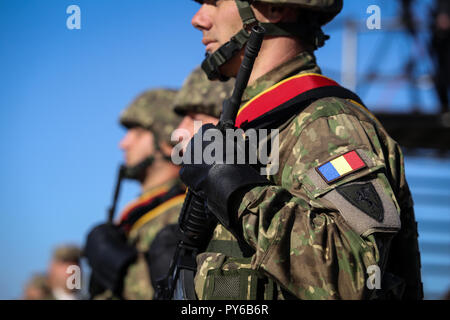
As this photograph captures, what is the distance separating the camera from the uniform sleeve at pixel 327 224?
2320 millimetres

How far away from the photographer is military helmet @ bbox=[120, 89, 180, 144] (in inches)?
255

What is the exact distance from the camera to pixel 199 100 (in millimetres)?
5324

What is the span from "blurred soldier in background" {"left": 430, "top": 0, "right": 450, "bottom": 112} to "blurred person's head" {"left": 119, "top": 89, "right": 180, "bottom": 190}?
7368 millimetres

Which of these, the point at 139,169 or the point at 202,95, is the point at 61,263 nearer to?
the point at 139,169

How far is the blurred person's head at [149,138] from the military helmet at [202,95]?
2.76 ft

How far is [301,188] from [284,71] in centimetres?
79

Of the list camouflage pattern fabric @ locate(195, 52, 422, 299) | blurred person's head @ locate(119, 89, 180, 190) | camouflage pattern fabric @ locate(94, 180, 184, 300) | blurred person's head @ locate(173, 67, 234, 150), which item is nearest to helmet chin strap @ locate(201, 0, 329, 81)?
camouflage pattern fabric @ locate(195, 52, 422, 299)

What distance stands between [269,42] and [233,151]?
81cm

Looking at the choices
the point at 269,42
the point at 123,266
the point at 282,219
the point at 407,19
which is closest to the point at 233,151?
the point at 282,219

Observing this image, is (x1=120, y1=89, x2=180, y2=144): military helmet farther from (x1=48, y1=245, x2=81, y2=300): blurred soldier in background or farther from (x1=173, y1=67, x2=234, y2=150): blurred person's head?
(x1=48, y1=245, x2=81, y2=300): blurred soldier in background

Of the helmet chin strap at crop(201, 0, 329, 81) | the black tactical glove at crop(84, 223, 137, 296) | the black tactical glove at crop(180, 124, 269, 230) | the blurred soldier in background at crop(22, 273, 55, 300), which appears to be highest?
the helmet chin strap at crop(201, 0, 329, 81)

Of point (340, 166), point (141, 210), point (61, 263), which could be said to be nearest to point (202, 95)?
point (141, 210)

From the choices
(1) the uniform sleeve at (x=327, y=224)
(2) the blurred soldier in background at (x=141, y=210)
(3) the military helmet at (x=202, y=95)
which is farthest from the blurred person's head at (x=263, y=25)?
(3) the military helmet at (x=202, y=95)

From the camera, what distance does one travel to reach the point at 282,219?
94.0 inches
